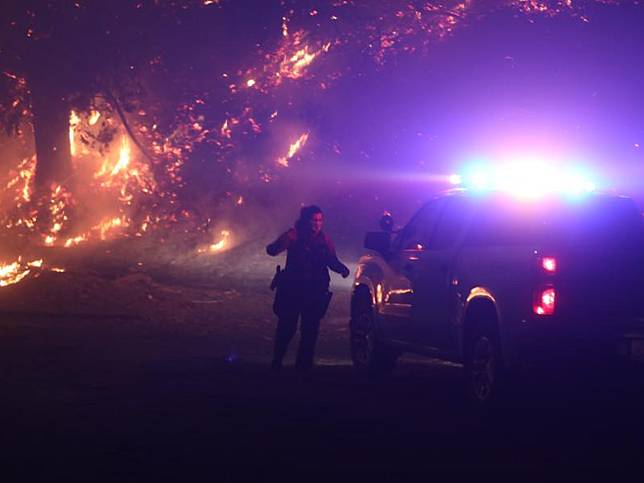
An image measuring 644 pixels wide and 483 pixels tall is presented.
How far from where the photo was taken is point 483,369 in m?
11.0

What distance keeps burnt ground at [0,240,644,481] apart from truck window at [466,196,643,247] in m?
1.29

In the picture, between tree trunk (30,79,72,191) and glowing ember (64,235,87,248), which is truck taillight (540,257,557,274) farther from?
glowing ember (64,235,87,248)

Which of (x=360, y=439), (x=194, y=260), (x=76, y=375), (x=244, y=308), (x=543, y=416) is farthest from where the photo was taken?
(x=194, y=260)

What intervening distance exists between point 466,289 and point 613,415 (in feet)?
4.80

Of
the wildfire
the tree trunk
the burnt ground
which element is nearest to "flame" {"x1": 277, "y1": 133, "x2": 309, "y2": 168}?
the wildfire

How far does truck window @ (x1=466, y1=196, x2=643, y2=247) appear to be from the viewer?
11.4m

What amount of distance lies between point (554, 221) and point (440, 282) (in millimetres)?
1057

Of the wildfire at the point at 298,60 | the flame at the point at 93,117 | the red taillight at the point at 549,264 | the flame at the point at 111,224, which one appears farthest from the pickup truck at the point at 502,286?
the flame at the point at 93,117

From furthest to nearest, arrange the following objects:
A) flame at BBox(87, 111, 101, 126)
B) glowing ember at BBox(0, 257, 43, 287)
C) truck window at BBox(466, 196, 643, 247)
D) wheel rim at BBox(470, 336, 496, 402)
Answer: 1. flame at BBox(87, 111, 101, 126)
2. glowing ember at BBox(0, 257, 43, 287)
3. truck window at BBox(466, 196, 643, 247)
4. wheel rim at BBox(470, 336, 496, 402)

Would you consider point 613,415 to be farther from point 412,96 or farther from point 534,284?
→ point 412,96

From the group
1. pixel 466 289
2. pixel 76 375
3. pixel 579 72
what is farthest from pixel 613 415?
pixel 579 72

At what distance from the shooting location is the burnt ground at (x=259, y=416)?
8469 millimetres

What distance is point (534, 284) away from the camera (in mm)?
10109

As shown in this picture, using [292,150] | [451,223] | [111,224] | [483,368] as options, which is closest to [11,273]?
[292,150]
